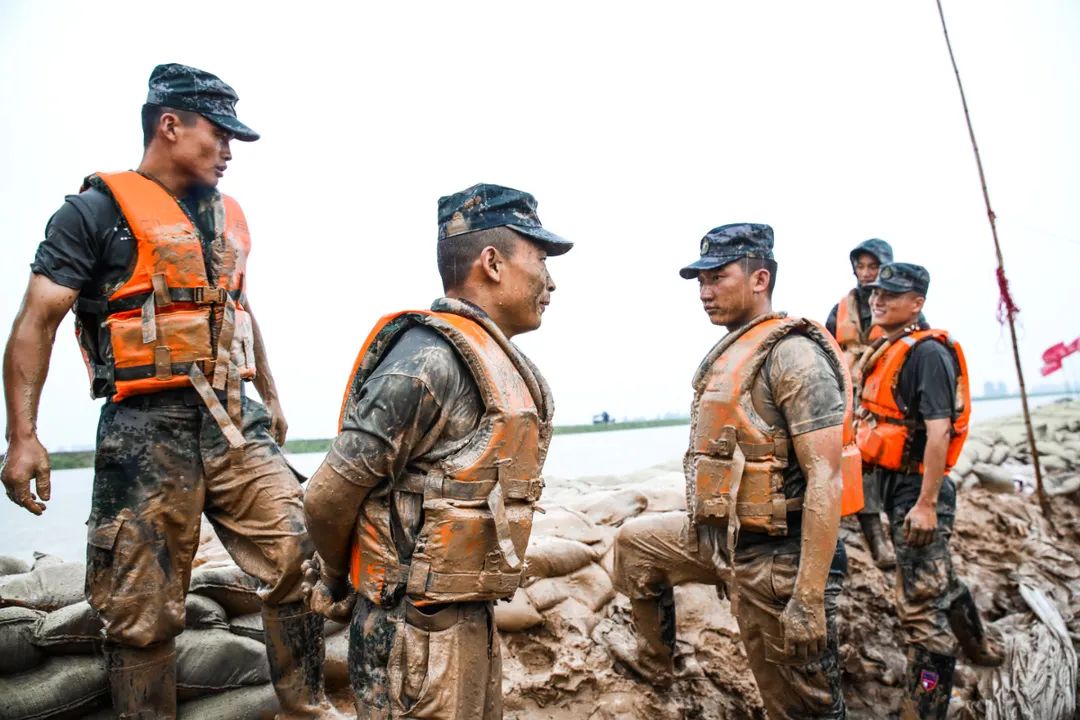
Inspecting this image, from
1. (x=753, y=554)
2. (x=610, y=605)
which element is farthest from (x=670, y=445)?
(x=753, y=554)

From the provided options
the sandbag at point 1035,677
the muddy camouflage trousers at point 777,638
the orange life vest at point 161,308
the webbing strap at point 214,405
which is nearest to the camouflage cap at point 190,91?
the orange life vest at point 161,308

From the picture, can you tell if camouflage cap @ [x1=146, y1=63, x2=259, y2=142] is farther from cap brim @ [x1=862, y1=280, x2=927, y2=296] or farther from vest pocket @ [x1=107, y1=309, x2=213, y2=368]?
cap brim @ [x1=862, y1=280, x2=927, y2=296]

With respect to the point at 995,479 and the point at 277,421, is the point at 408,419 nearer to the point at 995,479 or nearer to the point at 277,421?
the point at 277,421

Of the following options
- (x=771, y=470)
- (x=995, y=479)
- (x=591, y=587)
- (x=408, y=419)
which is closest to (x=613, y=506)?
(x=591, y=587)

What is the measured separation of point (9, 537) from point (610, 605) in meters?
→ 3.93

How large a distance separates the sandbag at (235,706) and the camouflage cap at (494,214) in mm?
2308

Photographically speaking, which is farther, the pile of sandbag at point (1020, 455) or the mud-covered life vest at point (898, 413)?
the pile of sandbag at point (1020, 455)

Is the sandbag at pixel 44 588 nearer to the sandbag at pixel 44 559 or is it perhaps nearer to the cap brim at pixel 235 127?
the sandbag at pixel 44 559

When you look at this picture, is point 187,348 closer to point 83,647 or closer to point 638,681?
point 83,647

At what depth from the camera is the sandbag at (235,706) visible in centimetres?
322

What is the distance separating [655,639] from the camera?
13.3 ft

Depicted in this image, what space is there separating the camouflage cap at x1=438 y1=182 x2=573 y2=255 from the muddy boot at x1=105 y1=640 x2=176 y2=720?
1957mm

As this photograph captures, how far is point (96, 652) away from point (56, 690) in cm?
21

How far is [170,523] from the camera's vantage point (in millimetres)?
2887
